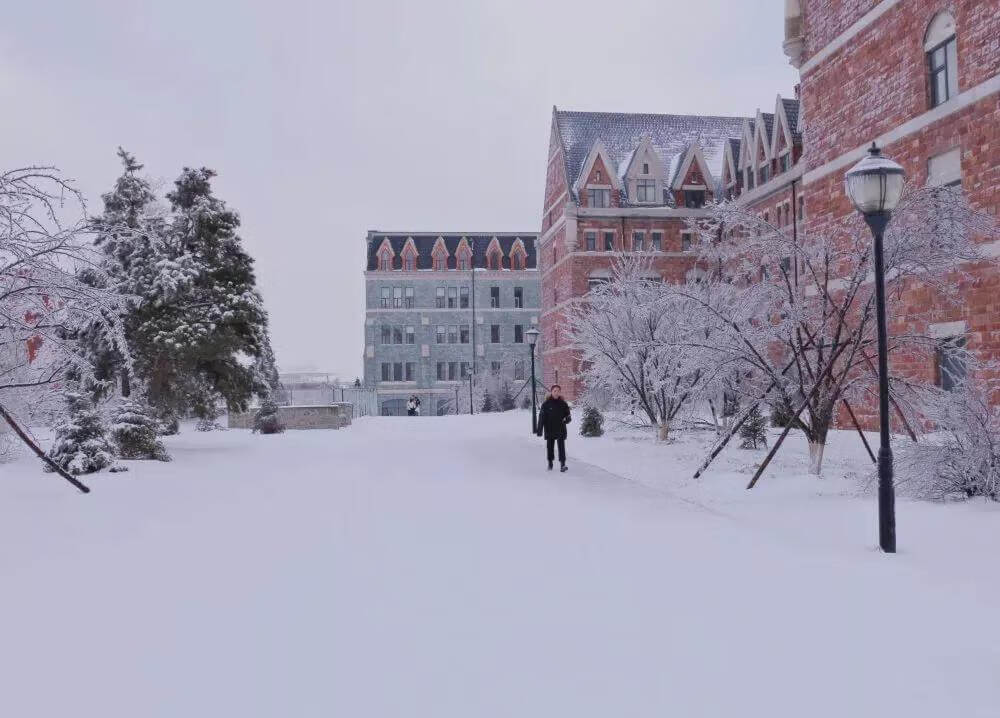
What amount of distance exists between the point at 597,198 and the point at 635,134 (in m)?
5.36

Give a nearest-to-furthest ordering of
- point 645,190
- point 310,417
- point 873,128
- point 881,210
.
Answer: point 881,210 → point 873,128 → point 310,417 → point 645,190

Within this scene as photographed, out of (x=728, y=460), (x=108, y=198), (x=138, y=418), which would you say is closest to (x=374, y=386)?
(x=108, y=198)

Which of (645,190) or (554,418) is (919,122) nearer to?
(554,418)

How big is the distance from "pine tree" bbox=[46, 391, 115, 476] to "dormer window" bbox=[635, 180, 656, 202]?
1399 inches

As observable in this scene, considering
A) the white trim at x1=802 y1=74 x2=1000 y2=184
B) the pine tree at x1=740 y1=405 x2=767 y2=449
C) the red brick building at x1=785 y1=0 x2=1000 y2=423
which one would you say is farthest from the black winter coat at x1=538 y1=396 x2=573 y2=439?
the white trim at x1=802 y1=74 x2=1000 y2=184

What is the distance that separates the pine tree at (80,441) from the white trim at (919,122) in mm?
19086

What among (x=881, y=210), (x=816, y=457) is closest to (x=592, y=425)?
(x=816, y=457)

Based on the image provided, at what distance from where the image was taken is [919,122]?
2086 cm

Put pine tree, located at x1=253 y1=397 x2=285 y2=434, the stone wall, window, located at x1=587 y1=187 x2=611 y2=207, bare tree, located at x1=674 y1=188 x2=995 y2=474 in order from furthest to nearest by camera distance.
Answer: window, located at x1=587 y1=187 x2=611 y2=207 → the stone wall → pine tree, located at x1=253 y1=397 x2=285 y2=434 → bare tree, located at x1=674 y1=188 x2=995 y2=474

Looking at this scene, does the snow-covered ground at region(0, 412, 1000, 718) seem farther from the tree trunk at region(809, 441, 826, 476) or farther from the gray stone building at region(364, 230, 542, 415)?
the gray stone building at region(364, 230, 542, 415)

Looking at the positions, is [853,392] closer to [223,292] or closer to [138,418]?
[138,418]

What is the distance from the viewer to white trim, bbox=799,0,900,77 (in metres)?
22.2

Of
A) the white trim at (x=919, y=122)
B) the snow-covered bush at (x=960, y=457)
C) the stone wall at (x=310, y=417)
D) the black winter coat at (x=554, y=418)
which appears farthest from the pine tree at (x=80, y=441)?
the white trim at (x=919, y=122)

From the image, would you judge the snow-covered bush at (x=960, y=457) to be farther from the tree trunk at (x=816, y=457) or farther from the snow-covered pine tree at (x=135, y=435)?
the snow-covered pine tree at (x=135, y=435)
